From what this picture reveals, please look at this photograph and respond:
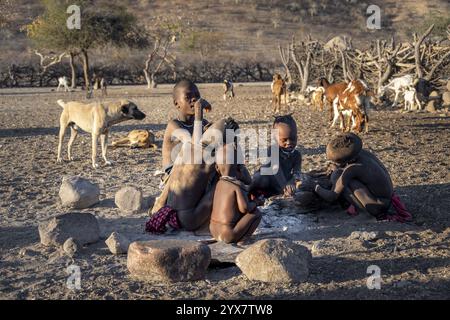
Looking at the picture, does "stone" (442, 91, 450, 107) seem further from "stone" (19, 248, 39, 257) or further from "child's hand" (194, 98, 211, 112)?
"stone" (19, 248, 39, 257)

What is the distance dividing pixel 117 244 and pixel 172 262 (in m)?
0.88

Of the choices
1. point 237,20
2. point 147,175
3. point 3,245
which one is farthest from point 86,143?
point 237,20

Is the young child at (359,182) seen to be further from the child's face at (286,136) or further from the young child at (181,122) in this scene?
the young child at (181,122)

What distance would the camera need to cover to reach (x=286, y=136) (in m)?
6.39

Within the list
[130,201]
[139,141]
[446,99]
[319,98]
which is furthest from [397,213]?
[446,99]

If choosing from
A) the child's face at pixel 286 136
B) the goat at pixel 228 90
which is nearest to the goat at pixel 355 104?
the child's face at pixel 286 136

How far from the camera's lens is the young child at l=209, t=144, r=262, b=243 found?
5.25 metres

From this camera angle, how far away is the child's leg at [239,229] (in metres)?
5.31

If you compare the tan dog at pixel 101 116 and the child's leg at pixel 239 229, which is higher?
the tan dog at pixel 101 116

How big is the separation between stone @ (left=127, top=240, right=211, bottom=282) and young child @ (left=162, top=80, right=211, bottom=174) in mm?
1859

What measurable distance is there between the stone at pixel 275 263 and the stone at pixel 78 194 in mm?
2835

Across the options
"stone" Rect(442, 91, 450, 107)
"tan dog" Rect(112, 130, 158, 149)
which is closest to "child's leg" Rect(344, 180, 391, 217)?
"tan dog" Rect(112, 130, 158, 149)

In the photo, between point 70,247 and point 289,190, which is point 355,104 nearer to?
point 289,190
